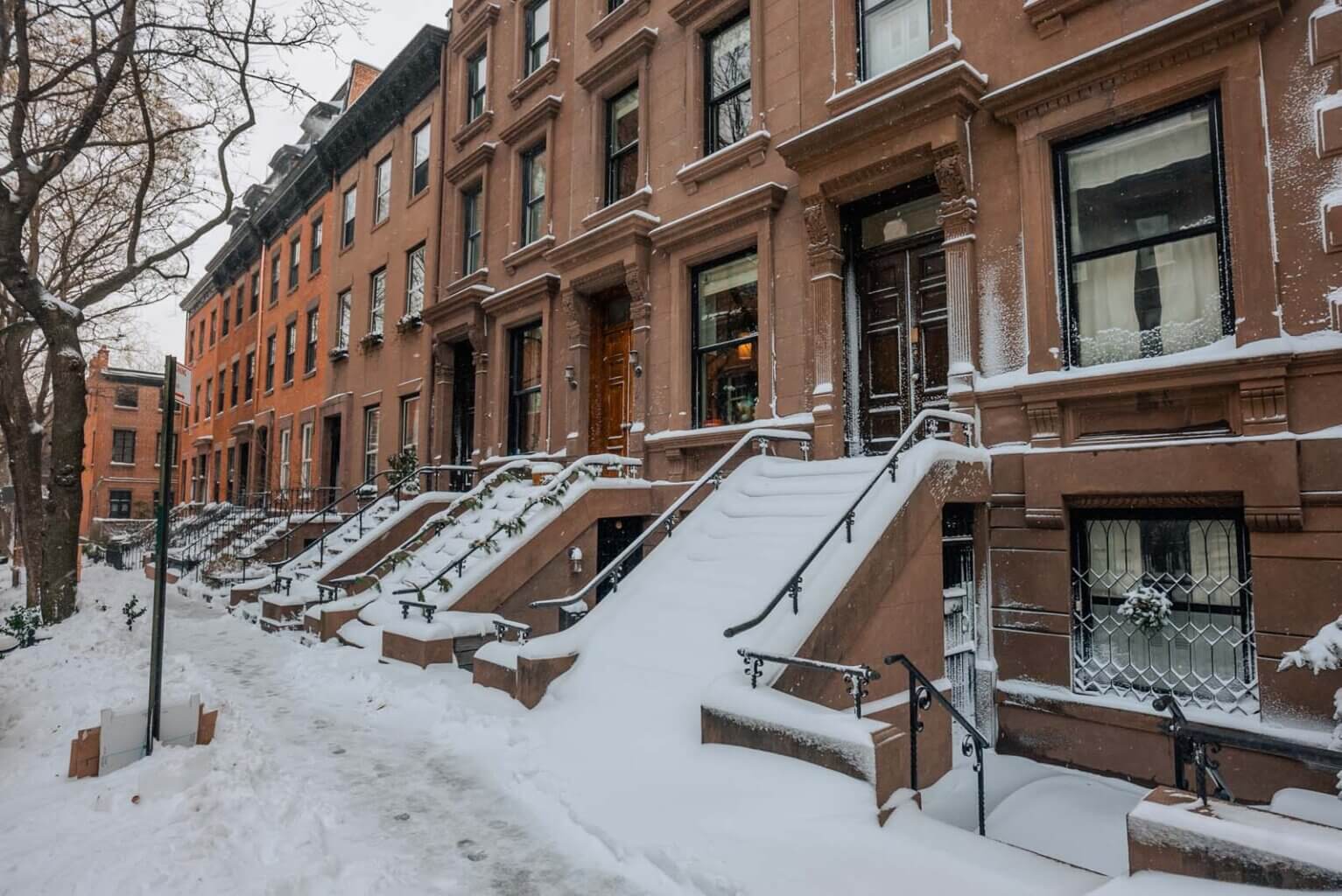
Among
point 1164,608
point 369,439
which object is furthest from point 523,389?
point 1164,608

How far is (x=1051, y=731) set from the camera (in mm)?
7234

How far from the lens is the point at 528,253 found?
49.1ft

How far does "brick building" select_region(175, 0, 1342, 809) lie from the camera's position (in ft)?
20.7

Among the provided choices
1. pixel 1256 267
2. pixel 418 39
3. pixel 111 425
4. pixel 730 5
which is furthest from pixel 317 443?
pixel 111 425

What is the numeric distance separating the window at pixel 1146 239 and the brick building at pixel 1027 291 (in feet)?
0.09

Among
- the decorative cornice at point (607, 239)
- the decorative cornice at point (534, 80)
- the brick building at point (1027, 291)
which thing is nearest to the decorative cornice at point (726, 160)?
the brick building at point (1027, 291)

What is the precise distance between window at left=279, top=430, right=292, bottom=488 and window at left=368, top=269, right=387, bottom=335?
653cm

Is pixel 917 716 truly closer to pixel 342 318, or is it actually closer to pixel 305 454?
pixel 342 318

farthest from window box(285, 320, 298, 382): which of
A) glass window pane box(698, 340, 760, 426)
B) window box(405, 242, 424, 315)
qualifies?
glass window pane box(698, 340, 760, 426)

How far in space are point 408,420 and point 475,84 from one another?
798cm

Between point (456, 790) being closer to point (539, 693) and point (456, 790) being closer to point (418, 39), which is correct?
point (539, 693)

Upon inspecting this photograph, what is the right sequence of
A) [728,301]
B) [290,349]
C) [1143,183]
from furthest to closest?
[290,349] < [728,301] < [1143,183]

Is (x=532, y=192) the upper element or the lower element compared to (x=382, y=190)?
lower

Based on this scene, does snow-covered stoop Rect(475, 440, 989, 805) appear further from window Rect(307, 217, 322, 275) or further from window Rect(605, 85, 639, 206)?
window Rect(307, 217, 322, 275)
